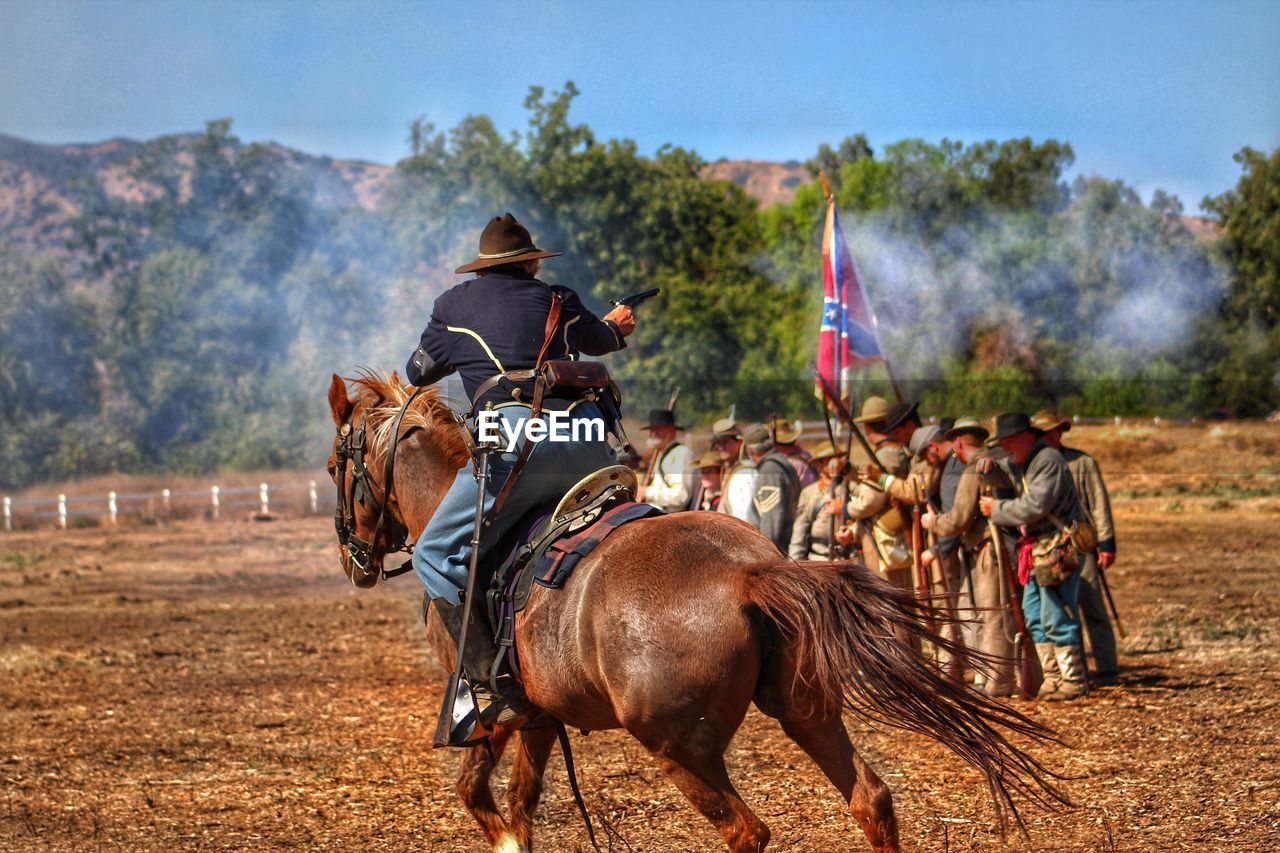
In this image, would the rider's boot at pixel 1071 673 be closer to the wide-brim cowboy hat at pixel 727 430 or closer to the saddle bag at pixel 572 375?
the wide-brim cowboy hat at pixel 727 430

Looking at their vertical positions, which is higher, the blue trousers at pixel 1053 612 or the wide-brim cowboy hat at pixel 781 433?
the wide-brim cowboy hat at pixel 781 433

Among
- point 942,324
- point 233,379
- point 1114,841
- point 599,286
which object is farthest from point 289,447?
point 1114,841

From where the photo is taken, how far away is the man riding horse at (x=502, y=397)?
5.29 m

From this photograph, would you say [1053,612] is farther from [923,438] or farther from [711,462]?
[711,462]

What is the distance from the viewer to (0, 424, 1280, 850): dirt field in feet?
21.0

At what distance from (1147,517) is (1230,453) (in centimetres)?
209

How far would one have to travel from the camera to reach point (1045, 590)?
932cm

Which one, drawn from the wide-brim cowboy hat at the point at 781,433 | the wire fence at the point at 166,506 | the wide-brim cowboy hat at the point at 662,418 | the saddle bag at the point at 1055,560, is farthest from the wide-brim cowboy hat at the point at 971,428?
the wire fence at the point at 166,506

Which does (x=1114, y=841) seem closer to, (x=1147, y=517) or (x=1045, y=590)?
(x=1045, y=590)

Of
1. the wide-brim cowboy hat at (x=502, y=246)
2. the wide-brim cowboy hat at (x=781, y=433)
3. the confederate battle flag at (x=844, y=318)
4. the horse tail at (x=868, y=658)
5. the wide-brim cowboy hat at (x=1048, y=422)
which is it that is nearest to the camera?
the horse tail at (x=868, y=658)

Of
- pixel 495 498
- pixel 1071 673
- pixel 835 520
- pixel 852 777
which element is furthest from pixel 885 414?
pixel 852 777

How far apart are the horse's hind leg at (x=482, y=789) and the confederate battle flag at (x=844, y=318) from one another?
6867mm

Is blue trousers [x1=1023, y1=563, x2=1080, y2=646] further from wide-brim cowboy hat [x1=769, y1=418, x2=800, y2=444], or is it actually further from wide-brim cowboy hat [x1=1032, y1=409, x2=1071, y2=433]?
wide-brim cowboy hat [x1=769, y1=418, x2=800, y2=444]

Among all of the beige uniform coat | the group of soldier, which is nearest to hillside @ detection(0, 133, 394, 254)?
the group of soldier
